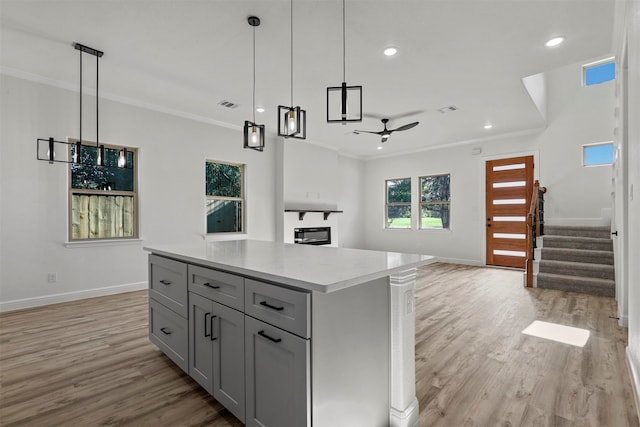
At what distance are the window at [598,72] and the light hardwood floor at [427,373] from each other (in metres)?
4.43

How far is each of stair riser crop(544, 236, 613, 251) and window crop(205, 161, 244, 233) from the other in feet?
18.3

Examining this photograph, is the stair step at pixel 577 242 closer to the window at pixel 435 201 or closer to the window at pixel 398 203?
the window at pixel 435 201

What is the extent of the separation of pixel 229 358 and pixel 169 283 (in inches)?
34.8

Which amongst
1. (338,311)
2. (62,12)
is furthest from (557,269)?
(62,12)

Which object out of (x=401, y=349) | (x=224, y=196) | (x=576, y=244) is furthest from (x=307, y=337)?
(x=576, y=244)

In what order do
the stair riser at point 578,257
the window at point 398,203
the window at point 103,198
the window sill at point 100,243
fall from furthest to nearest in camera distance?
the window at point 398,203 → the stair riser at point 578,257 → the window at point 103,198 → the window sill at point 100,243

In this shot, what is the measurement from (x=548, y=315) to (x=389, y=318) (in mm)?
3006

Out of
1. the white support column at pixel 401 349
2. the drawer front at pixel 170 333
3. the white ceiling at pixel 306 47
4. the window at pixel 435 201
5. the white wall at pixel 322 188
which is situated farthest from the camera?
the window at pixel 435 201

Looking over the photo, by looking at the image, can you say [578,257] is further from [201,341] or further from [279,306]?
[201,341]

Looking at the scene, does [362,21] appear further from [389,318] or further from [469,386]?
[469,386]

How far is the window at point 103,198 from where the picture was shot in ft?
13.8

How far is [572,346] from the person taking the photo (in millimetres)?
2701

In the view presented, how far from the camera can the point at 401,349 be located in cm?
157

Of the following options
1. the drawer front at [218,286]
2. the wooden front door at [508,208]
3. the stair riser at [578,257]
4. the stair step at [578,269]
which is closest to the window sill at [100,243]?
the drawer front at [218,286]
